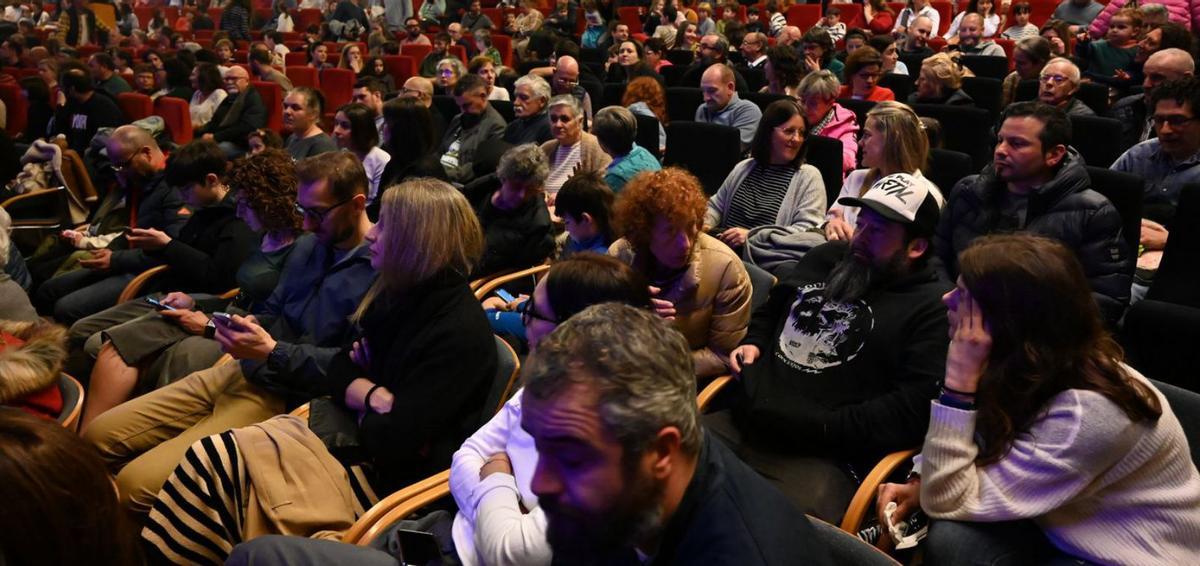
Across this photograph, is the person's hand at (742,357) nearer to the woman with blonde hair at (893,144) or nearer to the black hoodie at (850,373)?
the black hoodie at (850,373)

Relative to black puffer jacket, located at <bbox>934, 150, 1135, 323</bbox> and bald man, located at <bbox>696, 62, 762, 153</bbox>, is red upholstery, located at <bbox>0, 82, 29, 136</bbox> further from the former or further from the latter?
black puffer jacket, located at <bbox>934, 150, 1135, 323</bbox>

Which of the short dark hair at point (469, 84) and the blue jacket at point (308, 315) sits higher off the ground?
the blue jacket at point (308, 315)

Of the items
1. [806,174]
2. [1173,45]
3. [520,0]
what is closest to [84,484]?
[806,174]

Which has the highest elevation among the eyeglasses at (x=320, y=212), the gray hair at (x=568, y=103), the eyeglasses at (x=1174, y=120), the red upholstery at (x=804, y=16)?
the eyeglasses at (x=1174, y=120)

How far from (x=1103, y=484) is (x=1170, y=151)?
236 cm

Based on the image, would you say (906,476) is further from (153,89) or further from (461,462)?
(153,89)

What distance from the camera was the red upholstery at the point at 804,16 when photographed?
10.7 meters

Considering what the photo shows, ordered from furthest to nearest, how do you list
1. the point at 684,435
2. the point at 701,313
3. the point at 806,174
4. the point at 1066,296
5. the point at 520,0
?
the point at 520,0 < the point at 806,174 < the point at 701,313 < the point at 1066,296 < the point at 684,435

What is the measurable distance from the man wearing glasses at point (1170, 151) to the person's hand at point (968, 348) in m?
1.89

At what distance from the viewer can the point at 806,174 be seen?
372cm

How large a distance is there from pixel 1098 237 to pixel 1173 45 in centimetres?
322

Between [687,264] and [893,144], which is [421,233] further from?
[893,144]

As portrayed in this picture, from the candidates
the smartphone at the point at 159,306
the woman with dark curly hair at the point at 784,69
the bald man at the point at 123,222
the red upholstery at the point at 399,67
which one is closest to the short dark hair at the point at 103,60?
the red upholstery at the point at 399,67

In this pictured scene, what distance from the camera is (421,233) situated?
7.64 feet
